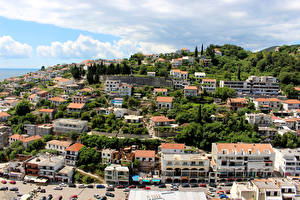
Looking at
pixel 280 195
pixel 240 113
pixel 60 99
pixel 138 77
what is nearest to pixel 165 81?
pixel 138 77

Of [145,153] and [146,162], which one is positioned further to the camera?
[145,153]

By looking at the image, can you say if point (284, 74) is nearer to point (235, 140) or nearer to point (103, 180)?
point (235, 140)

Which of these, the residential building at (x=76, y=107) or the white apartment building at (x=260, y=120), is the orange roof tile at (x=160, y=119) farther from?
the residential building at (x=76, y=107)

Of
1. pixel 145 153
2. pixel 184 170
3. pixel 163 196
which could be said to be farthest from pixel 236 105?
pixel 163 196

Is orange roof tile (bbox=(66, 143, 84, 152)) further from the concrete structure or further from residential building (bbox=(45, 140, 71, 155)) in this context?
the concrete structure

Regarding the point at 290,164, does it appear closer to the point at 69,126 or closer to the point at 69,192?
the point at 69,192

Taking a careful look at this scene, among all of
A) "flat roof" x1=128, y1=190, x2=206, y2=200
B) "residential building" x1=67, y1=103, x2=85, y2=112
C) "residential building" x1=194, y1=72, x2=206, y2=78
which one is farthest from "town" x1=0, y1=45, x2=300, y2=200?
"residential building" x1=194, y1=72, x2=206, y2=78
